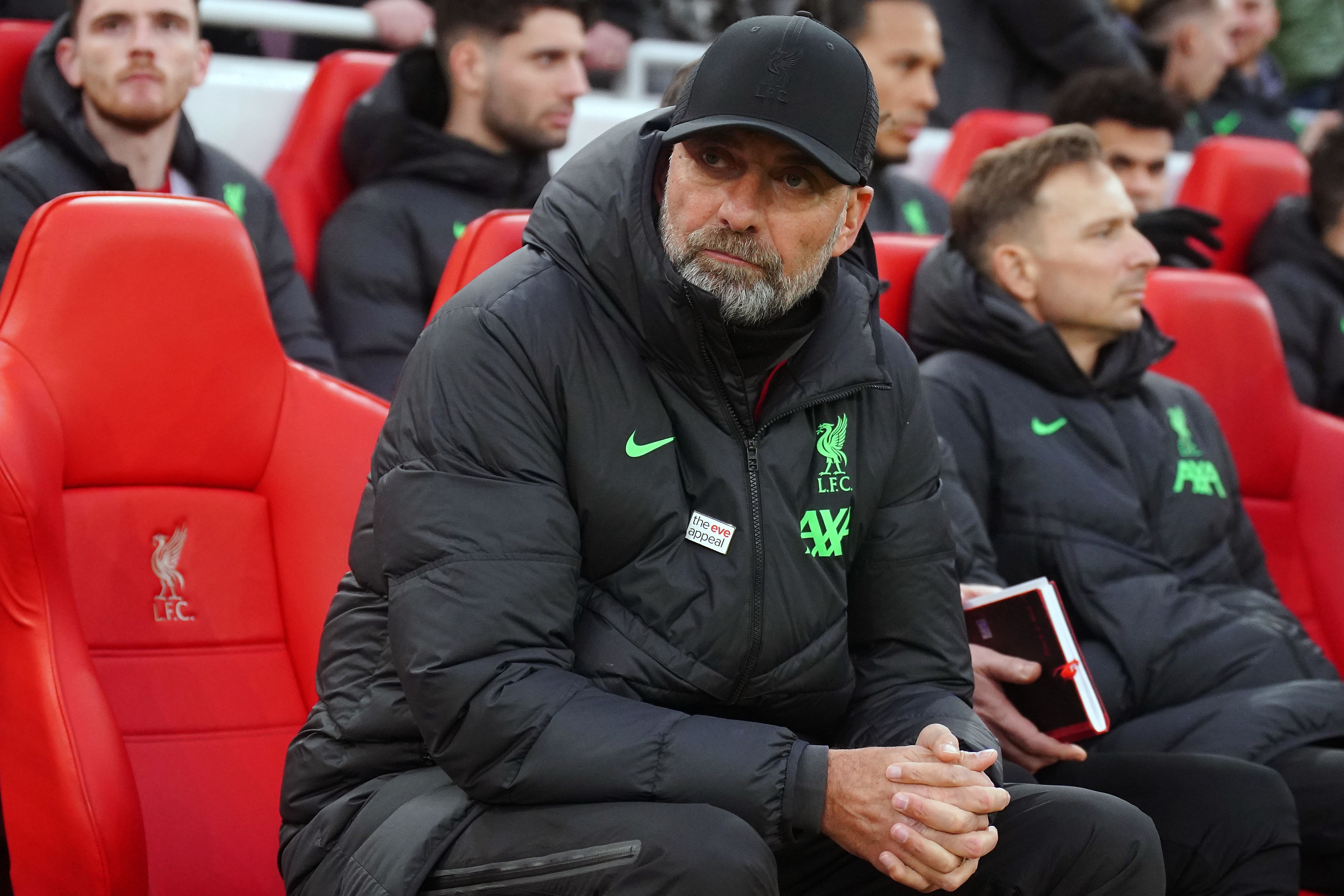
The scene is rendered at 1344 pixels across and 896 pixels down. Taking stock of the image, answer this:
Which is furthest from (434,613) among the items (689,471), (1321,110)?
(1321,110)

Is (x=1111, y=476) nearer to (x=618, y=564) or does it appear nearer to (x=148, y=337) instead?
(x=618, y=564)

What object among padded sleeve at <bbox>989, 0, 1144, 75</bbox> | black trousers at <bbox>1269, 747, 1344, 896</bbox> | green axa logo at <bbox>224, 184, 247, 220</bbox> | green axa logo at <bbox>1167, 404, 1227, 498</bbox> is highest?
padded sleeve at <bbox>989, 0, 1144, 75</bbox>

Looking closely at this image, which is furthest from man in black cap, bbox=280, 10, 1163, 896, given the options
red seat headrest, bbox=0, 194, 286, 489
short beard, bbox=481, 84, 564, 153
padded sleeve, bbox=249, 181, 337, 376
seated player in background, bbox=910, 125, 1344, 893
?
short beard, bbox=481, 84, 564, 153

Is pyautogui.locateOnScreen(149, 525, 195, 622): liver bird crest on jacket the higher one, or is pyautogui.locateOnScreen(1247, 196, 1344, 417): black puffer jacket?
pyautogui.locateOnScreen(1247, 196, 1344, 417): black puffer jacket

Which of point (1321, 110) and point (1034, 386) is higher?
point (1321, 110)

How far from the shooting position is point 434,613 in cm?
160

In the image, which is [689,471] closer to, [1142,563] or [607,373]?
[607,373]

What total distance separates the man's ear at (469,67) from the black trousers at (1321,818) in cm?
243

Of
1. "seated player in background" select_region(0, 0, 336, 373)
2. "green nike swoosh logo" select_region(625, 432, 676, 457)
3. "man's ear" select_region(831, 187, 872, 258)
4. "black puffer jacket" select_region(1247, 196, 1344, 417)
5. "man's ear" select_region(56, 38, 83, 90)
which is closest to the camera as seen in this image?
"green nike swoosh logo" select_region(625, 432, 676, 457)

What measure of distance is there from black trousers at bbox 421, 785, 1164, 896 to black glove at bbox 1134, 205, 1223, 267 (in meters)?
2.23

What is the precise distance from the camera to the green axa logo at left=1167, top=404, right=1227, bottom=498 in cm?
279

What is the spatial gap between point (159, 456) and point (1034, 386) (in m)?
1.49

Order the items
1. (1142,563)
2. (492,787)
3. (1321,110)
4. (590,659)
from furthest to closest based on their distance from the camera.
Answer: (1321,110), (1142,563), (590,659), (492,787)

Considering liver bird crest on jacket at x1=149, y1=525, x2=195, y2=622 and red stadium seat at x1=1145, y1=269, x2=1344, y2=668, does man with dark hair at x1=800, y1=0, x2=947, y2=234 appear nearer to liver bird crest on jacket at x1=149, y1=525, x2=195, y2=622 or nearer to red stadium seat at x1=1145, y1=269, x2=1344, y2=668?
red stadium seat at x1=1145, y1=269, x2=1344, y2=668
